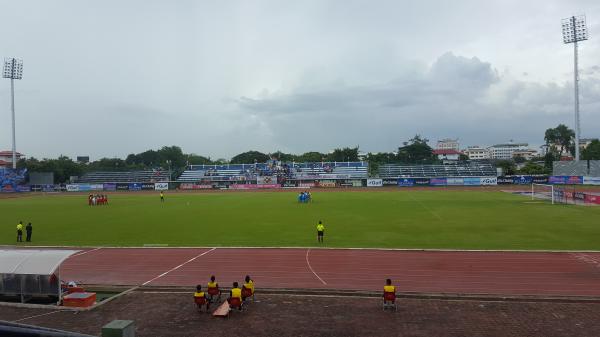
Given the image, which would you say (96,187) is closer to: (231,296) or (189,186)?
(189,186)

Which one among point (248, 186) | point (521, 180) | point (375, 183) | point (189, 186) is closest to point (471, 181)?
point (521, 180)

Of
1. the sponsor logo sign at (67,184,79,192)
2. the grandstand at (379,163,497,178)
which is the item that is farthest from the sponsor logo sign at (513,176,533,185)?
the sponsor logo sign at (67,184,79,192)

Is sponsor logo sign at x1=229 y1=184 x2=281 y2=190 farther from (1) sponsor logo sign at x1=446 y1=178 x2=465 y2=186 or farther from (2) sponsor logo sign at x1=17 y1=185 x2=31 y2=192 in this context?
(2) sponsor logo sign at x1=17 y1=185 x2=31 y2=192

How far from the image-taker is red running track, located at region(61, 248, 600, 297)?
13.9 metres

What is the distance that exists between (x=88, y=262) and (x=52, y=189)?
72.7 meters

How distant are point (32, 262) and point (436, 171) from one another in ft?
272

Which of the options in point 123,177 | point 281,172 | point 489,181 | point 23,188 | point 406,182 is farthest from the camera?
point 123,177

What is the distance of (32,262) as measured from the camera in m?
12.9

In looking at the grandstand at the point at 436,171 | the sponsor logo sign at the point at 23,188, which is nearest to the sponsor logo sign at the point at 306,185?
the grandstand at the point at 436,171

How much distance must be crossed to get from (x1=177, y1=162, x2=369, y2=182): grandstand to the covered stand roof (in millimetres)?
69641

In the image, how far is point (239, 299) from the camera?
1160cm

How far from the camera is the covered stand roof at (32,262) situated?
12.6 m

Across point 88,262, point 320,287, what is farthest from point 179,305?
point 88,262

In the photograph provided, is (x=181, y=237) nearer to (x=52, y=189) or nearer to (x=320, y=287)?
(x=320, y=287)
